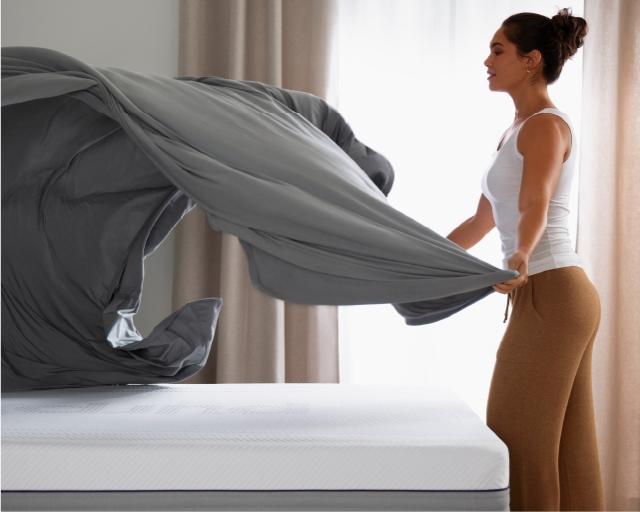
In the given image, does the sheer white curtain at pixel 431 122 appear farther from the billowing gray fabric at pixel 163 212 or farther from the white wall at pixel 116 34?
the billowing gray fabric at pixel 163 212

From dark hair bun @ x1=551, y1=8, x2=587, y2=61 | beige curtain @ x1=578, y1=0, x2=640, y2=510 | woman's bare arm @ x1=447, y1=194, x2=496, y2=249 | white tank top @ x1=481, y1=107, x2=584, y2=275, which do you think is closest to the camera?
white tank top @ x1=481, y1=107, x2=584, y2=275

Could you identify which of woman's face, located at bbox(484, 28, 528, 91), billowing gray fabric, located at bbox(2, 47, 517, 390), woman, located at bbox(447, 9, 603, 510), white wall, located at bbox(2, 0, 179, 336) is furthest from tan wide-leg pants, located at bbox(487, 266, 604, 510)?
white wall, located at bbox(2, 0, 179, 336)

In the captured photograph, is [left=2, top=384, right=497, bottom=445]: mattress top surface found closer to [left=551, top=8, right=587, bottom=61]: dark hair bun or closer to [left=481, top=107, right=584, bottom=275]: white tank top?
[left=481, top=107, right=584, bottom=275]: white tank top

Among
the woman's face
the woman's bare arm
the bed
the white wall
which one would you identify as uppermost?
the white wall

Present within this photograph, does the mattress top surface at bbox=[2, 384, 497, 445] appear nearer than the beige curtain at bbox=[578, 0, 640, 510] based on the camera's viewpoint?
Yes

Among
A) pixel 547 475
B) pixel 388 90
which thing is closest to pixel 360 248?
pixel 547 475

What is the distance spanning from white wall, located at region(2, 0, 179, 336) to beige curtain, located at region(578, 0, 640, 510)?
5.67 feet

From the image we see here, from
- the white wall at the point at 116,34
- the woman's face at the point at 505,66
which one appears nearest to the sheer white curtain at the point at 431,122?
the white wall at the point at 116,34

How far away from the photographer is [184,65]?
3090mm

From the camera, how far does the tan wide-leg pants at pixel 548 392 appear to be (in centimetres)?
165

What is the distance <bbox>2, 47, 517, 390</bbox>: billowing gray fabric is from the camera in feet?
5.01

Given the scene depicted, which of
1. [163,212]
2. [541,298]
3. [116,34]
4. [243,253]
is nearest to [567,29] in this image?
[541,298]

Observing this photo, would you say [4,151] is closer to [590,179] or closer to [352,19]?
[352,19]

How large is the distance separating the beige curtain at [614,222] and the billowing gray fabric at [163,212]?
1512 mm
